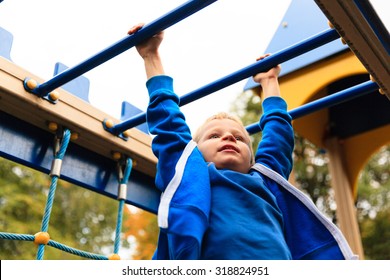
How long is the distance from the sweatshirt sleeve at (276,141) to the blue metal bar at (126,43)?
1.26ft

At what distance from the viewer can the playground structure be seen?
3.11 feet

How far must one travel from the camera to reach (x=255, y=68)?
4.10 ft

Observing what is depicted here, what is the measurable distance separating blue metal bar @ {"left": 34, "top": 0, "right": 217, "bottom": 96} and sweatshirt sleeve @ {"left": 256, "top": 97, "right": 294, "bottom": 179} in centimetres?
38

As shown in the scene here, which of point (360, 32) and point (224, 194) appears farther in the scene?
point (224, 194)

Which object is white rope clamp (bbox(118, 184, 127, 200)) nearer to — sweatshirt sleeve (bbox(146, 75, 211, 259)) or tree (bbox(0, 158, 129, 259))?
sweatshirt sleeve (bbox(146, 75, 211, 259))

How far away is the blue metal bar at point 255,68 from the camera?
3.67 ft

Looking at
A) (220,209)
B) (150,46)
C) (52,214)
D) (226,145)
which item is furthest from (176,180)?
(52,214)

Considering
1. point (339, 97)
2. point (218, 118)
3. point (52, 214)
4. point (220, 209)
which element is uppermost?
point (52, 214)

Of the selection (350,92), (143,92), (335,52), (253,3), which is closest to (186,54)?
(143,92)

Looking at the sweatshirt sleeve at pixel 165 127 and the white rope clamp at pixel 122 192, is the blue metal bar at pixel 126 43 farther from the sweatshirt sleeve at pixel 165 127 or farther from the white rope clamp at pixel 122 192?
the white rope clamp at pixel 122 192

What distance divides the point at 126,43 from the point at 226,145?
31 centimetres

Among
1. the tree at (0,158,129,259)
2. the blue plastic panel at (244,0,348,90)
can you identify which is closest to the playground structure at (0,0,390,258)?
the blue plastic panel at (244,0,348,90)

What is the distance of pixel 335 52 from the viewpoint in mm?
2094

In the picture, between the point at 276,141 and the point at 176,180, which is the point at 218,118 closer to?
the point at 276,141
